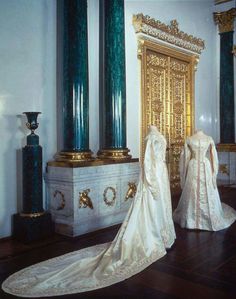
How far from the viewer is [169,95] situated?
745 centimetres

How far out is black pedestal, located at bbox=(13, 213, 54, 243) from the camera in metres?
4.35

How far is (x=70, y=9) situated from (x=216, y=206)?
3.64 metres

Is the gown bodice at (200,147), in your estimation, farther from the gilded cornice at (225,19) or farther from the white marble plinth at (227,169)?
the gilded cornice at (225,19)

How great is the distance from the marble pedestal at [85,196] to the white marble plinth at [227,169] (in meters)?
4.44

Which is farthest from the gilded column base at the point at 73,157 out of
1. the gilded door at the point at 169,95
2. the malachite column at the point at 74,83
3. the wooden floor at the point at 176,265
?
the gilded door at the point at 169,95

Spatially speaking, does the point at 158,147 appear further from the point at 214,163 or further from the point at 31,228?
the point at 31,228

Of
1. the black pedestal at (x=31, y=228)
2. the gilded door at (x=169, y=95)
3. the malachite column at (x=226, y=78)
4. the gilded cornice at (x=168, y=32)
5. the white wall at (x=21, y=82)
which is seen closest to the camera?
the black pedestal at (x=31, y=228)

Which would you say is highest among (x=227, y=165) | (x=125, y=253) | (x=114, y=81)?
(x=114, y=81)

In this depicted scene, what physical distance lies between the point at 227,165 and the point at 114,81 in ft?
15.6

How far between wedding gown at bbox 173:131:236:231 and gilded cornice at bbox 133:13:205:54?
2760 mm

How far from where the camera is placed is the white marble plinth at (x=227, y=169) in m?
8.70

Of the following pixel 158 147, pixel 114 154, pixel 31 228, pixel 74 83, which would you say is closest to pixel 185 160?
pixel 114 154

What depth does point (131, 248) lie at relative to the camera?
351 centimetres

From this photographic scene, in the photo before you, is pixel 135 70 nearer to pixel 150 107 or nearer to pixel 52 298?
pixel 150 107
